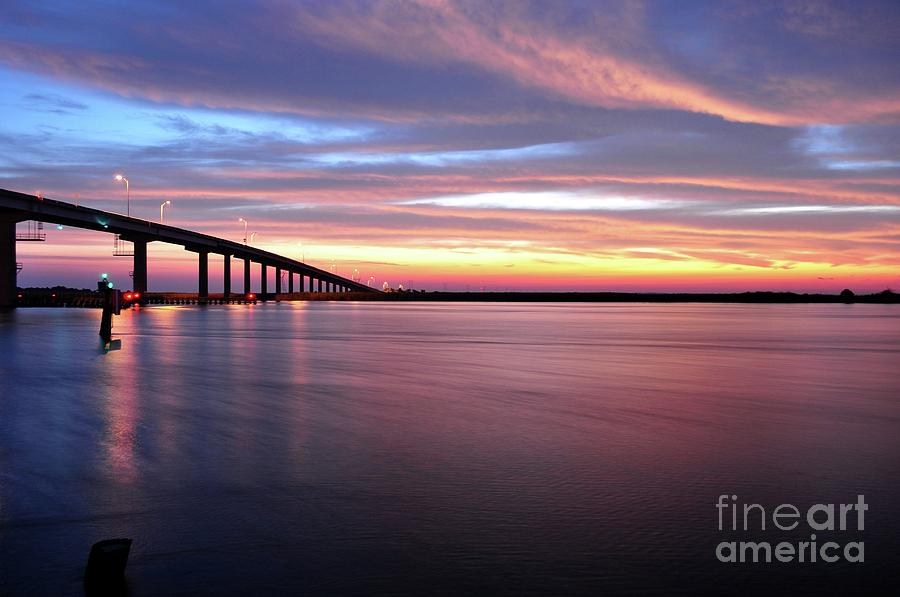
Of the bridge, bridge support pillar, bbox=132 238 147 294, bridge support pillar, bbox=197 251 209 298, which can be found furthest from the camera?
bridge support pillar, bbox=197 251 209 298

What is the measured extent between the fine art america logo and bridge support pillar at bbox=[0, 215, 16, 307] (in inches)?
3766

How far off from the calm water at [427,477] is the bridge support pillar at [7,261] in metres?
75.9

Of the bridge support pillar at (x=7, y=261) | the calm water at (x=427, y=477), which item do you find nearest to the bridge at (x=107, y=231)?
the bridge support pillar at (x=7, y=261)

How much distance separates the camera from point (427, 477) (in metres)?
10.0

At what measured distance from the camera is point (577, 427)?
46.4ft

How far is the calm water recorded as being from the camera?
661cm

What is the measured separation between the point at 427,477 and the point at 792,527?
13.9 feet

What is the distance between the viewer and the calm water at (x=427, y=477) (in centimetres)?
661

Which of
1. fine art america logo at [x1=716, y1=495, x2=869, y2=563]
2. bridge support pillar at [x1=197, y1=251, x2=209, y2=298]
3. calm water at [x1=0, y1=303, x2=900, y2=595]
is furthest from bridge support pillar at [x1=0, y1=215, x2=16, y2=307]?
fine art america logo at [x1=716, y1=495, x2=869, y2=563]

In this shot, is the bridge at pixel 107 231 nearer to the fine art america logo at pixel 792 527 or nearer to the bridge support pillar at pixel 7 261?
the bridge support pillar at pixel 7 261

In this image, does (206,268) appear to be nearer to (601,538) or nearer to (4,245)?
(4,245)

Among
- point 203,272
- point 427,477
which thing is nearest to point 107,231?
point 203,272

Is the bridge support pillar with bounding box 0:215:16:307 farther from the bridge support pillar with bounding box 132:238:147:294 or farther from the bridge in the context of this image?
the bridge support pillar with bounding box 132:238:147:294

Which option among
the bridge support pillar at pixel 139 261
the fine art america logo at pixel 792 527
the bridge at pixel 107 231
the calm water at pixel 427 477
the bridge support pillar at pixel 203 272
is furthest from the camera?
the bridge support pillar at pixel 203 272
